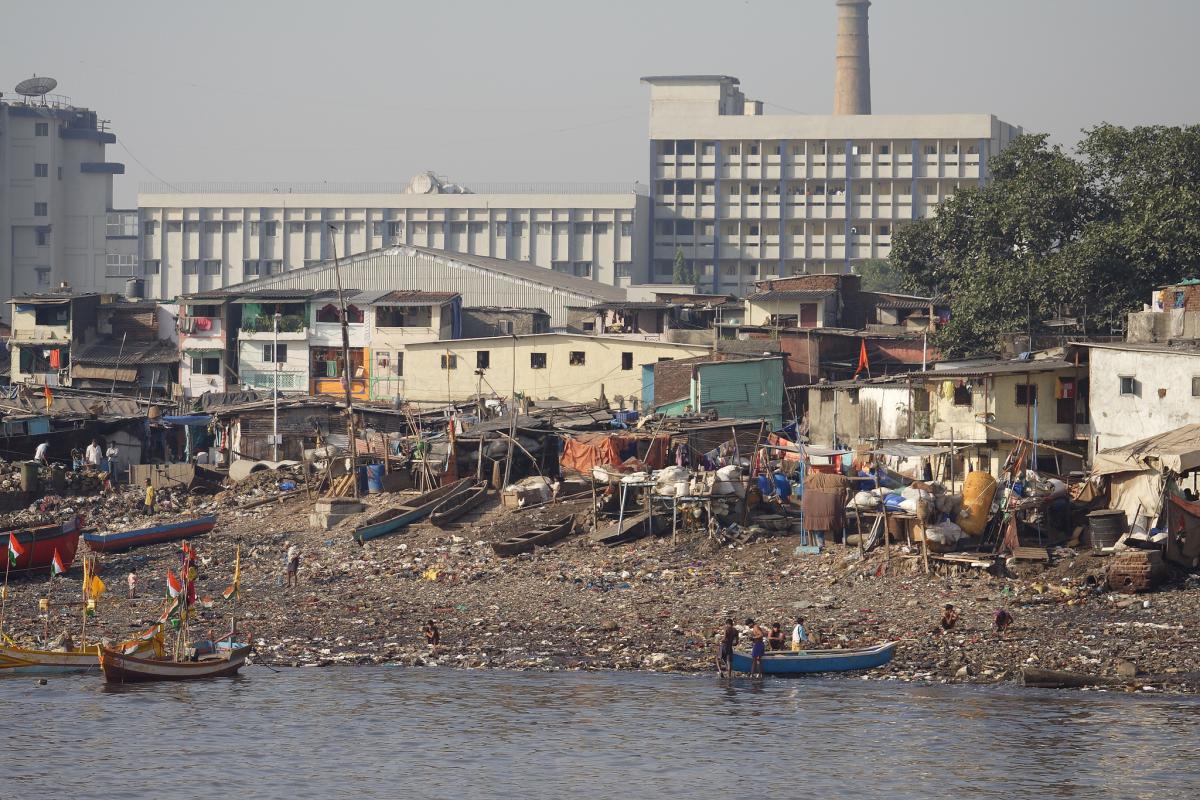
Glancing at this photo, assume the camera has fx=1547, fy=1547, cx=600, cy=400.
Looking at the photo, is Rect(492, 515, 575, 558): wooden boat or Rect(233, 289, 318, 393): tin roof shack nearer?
Rect(492, 515, 575, 558): wooden boat

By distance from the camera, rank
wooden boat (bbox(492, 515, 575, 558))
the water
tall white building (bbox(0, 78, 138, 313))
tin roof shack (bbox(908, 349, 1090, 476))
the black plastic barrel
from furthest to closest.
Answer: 1. tall white building (bbox(0, 78, 138, 313))
2. tin roof shack (bbox(908, 349, 1090, 476))
3. wooden boat (bbox(492, 515, 575, 558))
4. the black plastic barrel
5. the water

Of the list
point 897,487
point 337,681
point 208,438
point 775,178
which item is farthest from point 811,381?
point 775,178

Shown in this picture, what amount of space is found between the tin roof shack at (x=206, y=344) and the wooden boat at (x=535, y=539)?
29297 mm

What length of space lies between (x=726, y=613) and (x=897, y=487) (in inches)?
306

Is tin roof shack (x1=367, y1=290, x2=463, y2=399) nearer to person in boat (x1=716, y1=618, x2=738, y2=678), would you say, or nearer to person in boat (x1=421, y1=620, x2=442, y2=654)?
person in boat (x1=421, y1=620, x2=442, y2=654)

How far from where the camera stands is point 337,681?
30.1 m

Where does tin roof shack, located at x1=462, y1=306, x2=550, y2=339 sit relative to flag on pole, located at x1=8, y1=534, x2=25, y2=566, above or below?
above

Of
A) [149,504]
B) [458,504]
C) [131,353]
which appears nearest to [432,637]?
[458,504]

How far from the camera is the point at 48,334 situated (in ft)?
217

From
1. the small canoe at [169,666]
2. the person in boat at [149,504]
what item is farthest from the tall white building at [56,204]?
the small canoe at [169,666]

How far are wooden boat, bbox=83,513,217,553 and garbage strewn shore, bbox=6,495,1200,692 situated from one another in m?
1.70

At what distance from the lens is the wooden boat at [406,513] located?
40562 millimetres

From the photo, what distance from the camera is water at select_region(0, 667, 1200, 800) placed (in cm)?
2509

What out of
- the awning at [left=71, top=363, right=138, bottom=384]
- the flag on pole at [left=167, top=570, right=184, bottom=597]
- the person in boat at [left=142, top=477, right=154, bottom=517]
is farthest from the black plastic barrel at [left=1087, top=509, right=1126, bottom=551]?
the awning at [left=71, top=363, right=138, bottom=384]
